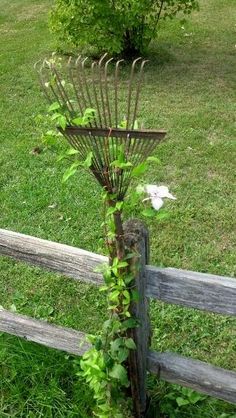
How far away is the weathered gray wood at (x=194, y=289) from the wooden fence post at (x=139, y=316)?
0.06 m

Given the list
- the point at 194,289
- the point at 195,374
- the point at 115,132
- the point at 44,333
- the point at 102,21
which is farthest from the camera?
the point at 102,21

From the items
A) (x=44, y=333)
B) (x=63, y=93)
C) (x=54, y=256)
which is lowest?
(x=44, y=333)

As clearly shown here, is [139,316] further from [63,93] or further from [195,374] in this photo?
[63,93]

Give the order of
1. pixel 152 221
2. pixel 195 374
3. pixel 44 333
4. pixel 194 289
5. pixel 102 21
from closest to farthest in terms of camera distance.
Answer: pixel 194 289 → pixel 195 374 → pixel 44 333 → pixel 152 221 → pixel 102 21

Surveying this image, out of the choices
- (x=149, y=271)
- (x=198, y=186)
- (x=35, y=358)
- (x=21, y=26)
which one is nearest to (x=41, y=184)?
(x=198, y=186)

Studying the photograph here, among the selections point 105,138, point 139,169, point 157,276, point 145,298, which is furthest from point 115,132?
point 145,298

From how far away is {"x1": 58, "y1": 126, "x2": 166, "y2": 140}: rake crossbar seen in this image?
1794 mm

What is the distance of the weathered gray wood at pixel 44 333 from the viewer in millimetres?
2688

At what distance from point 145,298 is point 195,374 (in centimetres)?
45

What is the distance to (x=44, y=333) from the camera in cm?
275

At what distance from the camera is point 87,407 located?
2.73m

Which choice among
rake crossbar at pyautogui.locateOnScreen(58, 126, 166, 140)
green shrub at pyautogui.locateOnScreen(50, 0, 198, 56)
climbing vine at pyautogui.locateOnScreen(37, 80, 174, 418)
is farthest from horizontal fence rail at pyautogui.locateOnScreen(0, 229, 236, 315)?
green shrub at pyautogui.locateOnScreen(50, 0, 198, 56)

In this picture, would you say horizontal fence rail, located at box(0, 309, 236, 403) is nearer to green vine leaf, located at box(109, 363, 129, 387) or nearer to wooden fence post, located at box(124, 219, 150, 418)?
wooden fence post, located at box(124, 219, 150, 418)

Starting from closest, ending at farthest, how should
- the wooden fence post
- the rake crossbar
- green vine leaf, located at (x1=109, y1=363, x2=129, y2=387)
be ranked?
the rake crossbar, the wooden fence post, green vine leaf, located at (x1=109, y1=363, x2=129, y2=387)
